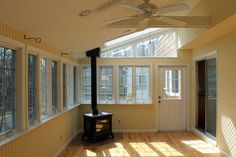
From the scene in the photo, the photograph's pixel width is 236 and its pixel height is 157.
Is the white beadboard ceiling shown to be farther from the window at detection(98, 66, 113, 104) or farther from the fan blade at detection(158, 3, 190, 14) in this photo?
the window at detection(98, 66, 113, 104)

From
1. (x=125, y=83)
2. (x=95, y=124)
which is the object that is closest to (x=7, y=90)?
(x=95, y=124)

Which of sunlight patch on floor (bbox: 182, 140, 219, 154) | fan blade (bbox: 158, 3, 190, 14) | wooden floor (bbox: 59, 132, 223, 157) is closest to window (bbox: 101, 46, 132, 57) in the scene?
wooden floor (bbox: 59, 132, 223, 157)

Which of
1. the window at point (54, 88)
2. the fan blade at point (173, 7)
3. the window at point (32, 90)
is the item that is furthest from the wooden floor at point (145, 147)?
the fan blade at point (173, 7)

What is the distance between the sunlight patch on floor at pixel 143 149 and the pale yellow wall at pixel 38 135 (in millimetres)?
1539

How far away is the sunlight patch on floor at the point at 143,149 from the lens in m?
4.41

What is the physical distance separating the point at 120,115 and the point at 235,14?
13.7ft

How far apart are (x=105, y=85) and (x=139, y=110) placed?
118 cm

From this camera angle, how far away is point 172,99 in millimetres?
6379

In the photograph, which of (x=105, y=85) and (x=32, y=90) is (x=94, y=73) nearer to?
(x=105, y=85)

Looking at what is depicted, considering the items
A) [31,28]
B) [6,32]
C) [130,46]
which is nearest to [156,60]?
[130,46]

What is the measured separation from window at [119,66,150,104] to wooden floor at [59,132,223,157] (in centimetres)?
103

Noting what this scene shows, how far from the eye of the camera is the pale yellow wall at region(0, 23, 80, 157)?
2.61 meters

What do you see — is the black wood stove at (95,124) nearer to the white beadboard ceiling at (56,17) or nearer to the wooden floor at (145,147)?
the wooden floor at (145,147)

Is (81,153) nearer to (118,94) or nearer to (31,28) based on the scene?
(118,94)
